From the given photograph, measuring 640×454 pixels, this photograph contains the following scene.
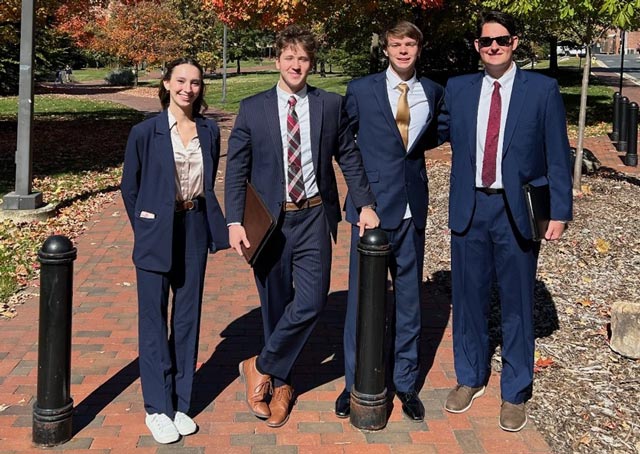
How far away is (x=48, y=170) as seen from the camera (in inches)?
501

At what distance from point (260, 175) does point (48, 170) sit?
32.7 ft

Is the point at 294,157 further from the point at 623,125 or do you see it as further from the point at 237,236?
the point at 623,125

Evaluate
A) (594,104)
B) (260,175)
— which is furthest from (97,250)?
(594,104)

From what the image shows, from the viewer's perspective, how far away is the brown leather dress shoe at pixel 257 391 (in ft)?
13.0

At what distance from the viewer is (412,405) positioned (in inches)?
159

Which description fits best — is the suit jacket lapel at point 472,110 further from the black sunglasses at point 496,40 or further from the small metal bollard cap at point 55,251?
the small metal bollard cap at point 55,251

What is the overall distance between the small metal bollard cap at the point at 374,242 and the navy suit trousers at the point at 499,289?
55 centimetres

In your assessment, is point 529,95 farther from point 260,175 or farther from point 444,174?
point 444,174

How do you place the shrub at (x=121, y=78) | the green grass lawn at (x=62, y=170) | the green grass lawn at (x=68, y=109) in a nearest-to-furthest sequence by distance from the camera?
the green grass lawn at (x=62, y=170) → the green grass lawn at (x=68, y=109) → the shrub at (x=121, y=78)

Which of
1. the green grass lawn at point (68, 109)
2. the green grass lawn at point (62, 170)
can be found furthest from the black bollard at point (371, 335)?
the green grass lawn at point (68, 109)

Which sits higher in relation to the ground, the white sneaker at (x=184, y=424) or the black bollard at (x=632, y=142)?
the black bollard at (x=632, y=142)

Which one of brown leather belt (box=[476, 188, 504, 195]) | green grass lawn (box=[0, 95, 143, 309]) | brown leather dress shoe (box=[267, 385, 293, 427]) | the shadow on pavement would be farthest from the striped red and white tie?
green grass lawn (box=[0, 95, 143, 309])

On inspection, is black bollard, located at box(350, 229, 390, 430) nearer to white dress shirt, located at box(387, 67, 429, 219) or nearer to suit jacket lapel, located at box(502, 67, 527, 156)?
white dress shirt, located at box(387, 67, 429, 219)

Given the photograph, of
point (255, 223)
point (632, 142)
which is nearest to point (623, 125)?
point (632, 142)
